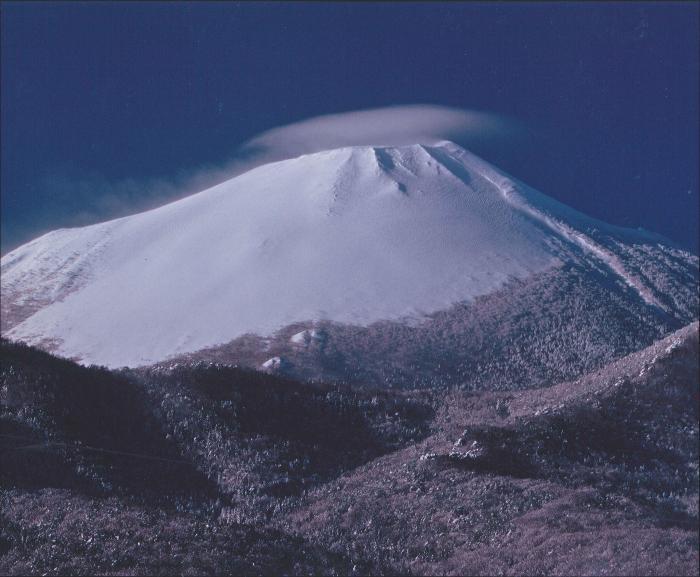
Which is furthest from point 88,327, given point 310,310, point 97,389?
point 97,389

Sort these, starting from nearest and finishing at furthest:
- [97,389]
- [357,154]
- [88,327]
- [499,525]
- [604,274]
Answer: [499,525] → [97,389] → [88,327] → [604,274] → [357,154]

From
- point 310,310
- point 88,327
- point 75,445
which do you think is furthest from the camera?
point 88,327

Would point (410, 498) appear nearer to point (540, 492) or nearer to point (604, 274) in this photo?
point (540, 492)

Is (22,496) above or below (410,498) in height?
above

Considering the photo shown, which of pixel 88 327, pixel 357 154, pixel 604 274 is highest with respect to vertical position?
pixel 357 154

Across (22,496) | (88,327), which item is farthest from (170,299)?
(22,496)

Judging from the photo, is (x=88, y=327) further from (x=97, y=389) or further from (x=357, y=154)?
(x=357, y=154)

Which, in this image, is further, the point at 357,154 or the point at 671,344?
the point at 357,154
